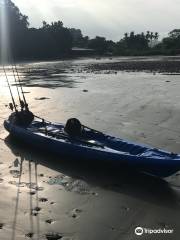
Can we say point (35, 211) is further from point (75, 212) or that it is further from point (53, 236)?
point (53, 236)

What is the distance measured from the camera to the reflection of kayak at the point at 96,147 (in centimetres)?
1089

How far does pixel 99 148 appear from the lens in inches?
486

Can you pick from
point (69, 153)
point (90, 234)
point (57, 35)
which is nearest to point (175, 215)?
point (90, 234)

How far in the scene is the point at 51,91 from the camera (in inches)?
1211

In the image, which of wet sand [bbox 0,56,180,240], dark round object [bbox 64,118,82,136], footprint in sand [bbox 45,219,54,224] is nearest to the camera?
wet sand [bbox 0,56,180,240]

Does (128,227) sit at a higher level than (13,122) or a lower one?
lower

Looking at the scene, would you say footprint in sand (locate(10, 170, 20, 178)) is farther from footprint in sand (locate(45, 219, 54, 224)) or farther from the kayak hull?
footprint in sand (locate(45, 219, 54, 224))

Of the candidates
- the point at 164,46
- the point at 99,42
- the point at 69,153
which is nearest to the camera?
the point at 69,153

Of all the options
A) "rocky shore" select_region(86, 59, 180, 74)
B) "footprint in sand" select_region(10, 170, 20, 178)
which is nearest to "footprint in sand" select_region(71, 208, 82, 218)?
"footprint in sand" select_region(10, 170, 20, 178)

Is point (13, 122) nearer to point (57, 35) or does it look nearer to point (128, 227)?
point (128, 227)

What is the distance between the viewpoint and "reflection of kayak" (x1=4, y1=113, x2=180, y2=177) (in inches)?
429

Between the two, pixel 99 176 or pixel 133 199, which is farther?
pixel 99 176

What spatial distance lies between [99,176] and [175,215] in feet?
10.4

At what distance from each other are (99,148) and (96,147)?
0.20m
